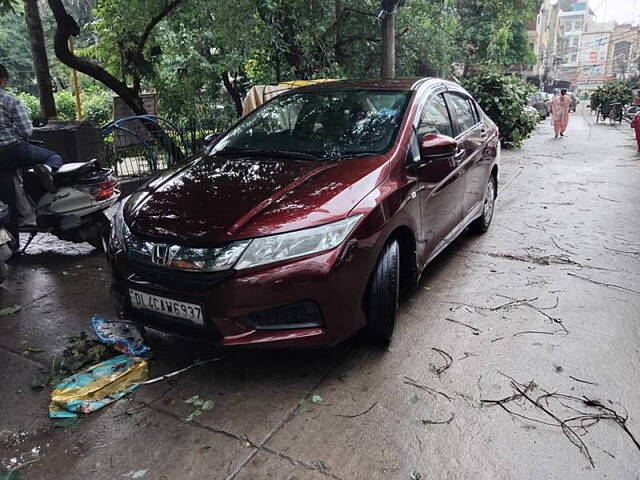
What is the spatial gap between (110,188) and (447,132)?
3.23 meters

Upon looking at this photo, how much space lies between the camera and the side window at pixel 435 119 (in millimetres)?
3749

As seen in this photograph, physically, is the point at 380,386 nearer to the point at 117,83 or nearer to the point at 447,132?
the point at 447,132

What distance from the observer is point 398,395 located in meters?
2.77

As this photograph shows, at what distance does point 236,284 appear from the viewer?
8.36 ft

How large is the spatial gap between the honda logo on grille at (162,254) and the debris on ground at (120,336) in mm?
774

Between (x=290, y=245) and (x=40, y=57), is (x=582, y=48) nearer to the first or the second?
(x=40, y=57)

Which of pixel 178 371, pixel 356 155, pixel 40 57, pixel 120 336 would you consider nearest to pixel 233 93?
pixel 40 57

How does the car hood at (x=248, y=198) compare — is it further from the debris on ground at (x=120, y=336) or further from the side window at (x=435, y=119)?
the debris on ground at (x=120, y=336)

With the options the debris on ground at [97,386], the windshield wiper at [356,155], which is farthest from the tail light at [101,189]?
the windshield wiper at [356,155]

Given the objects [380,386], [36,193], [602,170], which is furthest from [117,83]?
[602,170]

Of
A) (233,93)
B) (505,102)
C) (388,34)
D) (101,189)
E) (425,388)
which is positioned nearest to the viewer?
(425,388)

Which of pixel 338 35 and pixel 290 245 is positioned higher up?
pixel 338 35

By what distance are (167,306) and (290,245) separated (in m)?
0.74

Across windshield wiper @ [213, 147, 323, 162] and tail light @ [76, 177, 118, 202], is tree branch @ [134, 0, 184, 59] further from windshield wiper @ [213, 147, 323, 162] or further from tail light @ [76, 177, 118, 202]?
windshield wiper @ [213, 147, 323, 162]
